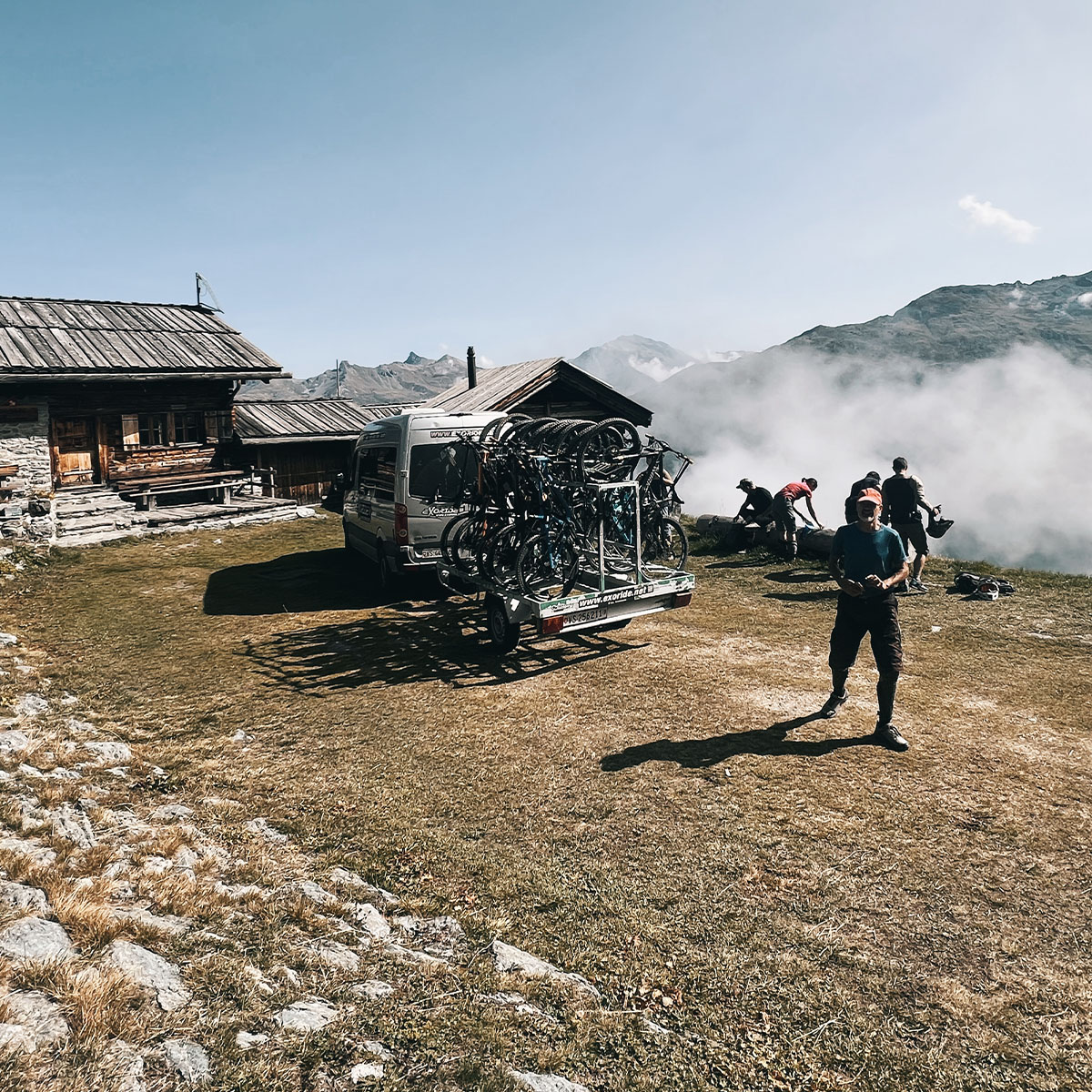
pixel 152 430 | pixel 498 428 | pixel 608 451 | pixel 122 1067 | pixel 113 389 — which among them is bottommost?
pixel 122 1067

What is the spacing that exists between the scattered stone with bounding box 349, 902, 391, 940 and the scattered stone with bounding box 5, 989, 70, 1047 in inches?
56.0

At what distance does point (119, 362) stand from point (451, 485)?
14.8 meters

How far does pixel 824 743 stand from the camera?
621 centimetres

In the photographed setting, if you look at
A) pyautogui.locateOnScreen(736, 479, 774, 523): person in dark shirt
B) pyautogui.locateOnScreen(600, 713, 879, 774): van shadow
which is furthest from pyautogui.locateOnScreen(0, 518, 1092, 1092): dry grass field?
pyautogui.locateOnScreen(736, 479, 774, 523): person in dark shirt

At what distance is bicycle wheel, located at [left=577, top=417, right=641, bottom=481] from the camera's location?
880cm

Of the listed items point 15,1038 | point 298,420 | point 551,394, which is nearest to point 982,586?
point 15,1038

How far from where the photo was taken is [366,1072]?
9.02ft

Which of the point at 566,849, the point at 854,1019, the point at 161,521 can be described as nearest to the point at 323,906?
the point at 566,849

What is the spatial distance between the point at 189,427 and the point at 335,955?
73.4 ft

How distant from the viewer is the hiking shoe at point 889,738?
6.05 metres

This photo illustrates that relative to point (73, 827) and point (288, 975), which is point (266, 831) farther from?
point (288, 975)

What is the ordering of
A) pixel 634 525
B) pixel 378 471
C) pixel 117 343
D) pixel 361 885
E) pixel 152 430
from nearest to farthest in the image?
1. pixel 361 885
2. pixel 634 525
3. pixel 378 471
4. pixel 117 343
5. pixel 152 430

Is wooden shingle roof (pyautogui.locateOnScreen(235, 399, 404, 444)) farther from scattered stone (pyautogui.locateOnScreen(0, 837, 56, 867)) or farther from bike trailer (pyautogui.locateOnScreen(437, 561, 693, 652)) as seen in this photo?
scattered stone (pyautogui.locateOnScreen(0, 837, 56, 867))

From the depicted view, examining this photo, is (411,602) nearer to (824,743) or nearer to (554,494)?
(554,494)
